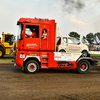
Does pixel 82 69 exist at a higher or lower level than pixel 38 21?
lower

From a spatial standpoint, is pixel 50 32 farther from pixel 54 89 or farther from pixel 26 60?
pixel 54 89

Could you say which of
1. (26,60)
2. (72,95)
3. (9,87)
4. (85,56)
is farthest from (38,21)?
(72,95)

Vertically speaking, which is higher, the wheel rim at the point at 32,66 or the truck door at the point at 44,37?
the truck door at the point at 44,37

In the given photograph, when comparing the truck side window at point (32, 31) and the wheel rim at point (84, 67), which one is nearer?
the truck side window at point (32, 31)

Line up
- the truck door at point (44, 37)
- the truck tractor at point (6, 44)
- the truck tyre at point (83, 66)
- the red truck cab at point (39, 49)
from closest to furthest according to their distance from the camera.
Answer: the red truck cab at point (39, 49) < the truck door at point (44, 37) < the truck tyre at point (83, 66) < the truck tractor at point (6, 44)

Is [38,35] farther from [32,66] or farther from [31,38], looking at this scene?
[32,66]

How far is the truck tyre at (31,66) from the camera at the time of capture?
751 centimetres

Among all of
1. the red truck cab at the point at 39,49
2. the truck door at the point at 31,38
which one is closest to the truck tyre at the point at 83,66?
the red truck cab at the point at 39,49

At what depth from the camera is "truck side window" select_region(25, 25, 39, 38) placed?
755cm

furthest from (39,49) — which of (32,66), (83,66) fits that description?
(83,66)

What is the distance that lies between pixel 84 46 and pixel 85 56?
6868mm

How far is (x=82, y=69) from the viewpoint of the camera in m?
8.05

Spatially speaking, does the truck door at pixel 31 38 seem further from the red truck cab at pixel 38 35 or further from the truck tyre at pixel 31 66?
the truck tyre at pixel 31 66

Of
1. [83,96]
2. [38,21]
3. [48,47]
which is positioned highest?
[38,21]
